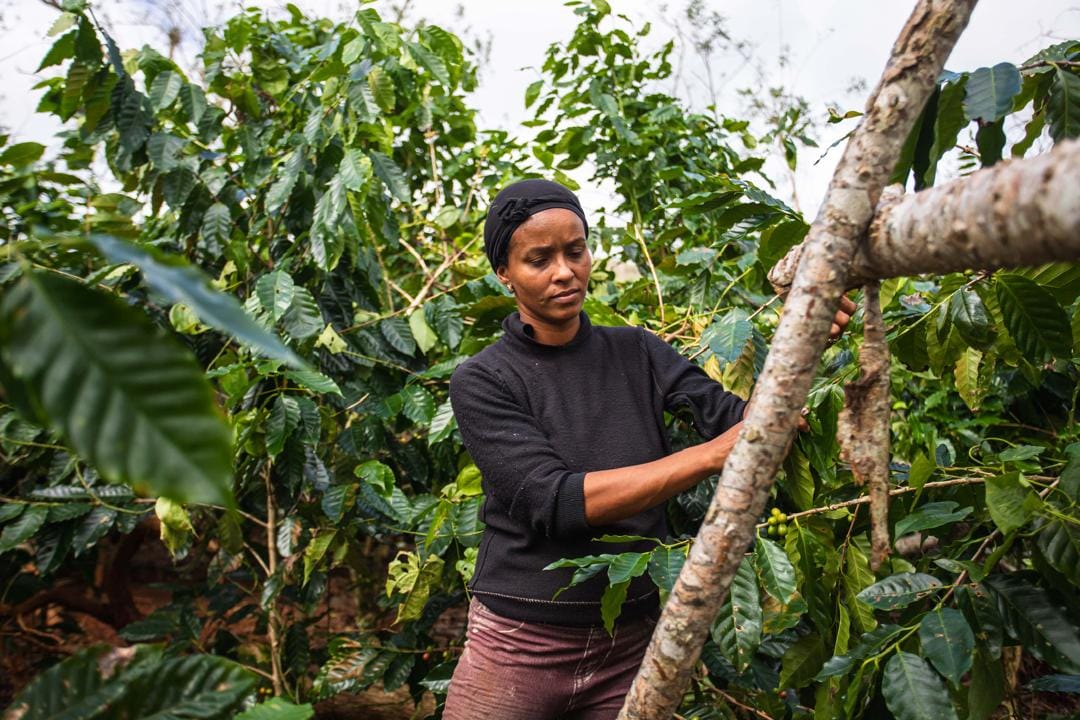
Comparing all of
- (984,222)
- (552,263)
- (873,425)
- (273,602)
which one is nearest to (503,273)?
(552,263)

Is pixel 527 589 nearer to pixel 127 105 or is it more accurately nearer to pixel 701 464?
pixel 701 464

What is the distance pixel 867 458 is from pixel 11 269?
1.80 metres

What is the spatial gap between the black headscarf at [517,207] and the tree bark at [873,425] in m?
0.87

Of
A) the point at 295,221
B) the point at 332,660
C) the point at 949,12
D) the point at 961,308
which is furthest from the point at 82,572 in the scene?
the point at 949,12

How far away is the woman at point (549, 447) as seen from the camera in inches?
58.2

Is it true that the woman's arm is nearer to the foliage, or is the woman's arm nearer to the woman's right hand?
the woman's right hand

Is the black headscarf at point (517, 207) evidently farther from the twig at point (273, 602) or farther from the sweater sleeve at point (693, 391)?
the twig at point (273, 602)

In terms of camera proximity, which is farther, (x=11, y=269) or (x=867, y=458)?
(x=11, y=269)

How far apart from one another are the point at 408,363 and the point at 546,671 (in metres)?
1.30

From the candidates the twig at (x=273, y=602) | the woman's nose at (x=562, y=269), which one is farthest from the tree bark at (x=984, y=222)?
the twig at (x=273, y=602)

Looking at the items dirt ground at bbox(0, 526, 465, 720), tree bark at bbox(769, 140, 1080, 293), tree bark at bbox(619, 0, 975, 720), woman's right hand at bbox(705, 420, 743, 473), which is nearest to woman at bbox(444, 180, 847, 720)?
woman's right hand at bbox(705, 420, 743, 473)

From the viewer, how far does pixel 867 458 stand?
34.4 inches

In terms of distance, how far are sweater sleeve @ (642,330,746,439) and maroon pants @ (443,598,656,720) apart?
0.45 metres

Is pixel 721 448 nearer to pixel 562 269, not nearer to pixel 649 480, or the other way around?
pixel 649 480
